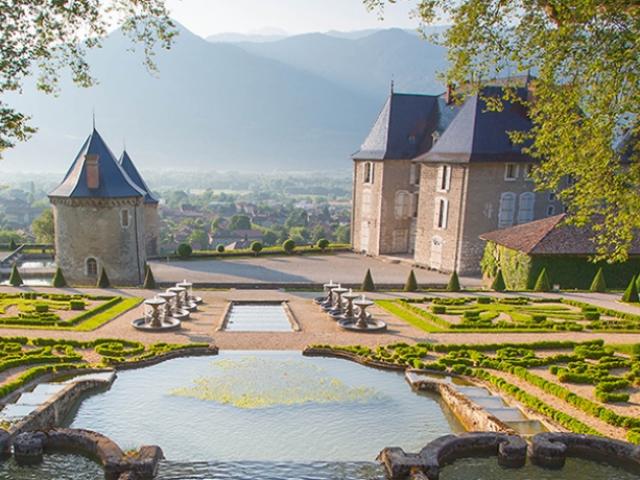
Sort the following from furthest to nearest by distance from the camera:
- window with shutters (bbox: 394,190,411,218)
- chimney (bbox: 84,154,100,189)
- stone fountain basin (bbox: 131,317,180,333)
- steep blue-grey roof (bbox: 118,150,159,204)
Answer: window with shutters (bbox: 394,190,411,218) < steep blue-grey roof (bbox: 118,150,159,204) < chimney (bbox: 84,154,100,189) < stone fountain basin (bbox: 131,317,180,333)

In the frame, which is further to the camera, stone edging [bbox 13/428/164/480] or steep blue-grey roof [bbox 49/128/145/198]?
steep blue-grey roof [bbox 49/128/145/198]

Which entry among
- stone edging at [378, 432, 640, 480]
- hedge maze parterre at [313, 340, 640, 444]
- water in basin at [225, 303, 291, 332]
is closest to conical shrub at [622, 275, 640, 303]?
hedge maze parterre at [313, 340, 640, 444]

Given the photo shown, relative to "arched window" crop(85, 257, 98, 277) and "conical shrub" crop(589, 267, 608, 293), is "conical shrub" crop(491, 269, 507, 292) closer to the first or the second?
"conical shrub" crop(589, 267, 608, 293)

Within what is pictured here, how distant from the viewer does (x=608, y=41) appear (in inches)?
492

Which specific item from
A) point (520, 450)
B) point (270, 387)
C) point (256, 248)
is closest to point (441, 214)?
point (256, 248)

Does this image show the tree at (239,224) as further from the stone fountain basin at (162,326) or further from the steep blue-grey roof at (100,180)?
the stone fountain basin at (162,326)

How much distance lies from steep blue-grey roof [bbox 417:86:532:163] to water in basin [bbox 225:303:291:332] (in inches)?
675

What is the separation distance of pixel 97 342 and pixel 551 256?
22.8m

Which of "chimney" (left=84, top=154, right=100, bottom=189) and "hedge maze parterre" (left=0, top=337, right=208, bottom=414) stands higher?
"chimney" (left=84, top=154, right=100, bottom=189)

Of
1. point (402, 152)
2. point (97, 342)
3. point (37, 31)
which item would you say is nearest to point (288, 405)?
point (97, 342)

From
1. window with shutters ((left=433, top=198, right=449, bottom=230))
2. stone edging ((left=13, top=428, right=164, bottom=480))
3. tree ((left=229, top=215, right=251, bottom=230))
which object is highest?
window with shutters ((left=433, top=198, right=449, bottom=230))

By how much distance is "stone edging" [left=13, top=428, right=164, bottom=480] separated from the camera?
31.1 feet

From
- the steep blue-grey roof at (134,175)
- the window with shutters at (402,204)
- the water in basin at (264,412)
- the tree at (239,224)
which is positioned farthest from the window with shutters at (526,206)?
the tree at (239,224)

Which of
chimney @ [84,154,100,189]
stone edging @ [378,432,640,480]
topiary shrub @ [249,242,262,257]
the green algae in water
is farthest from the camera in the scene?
topiary shrub @ [249,242,262,257]
